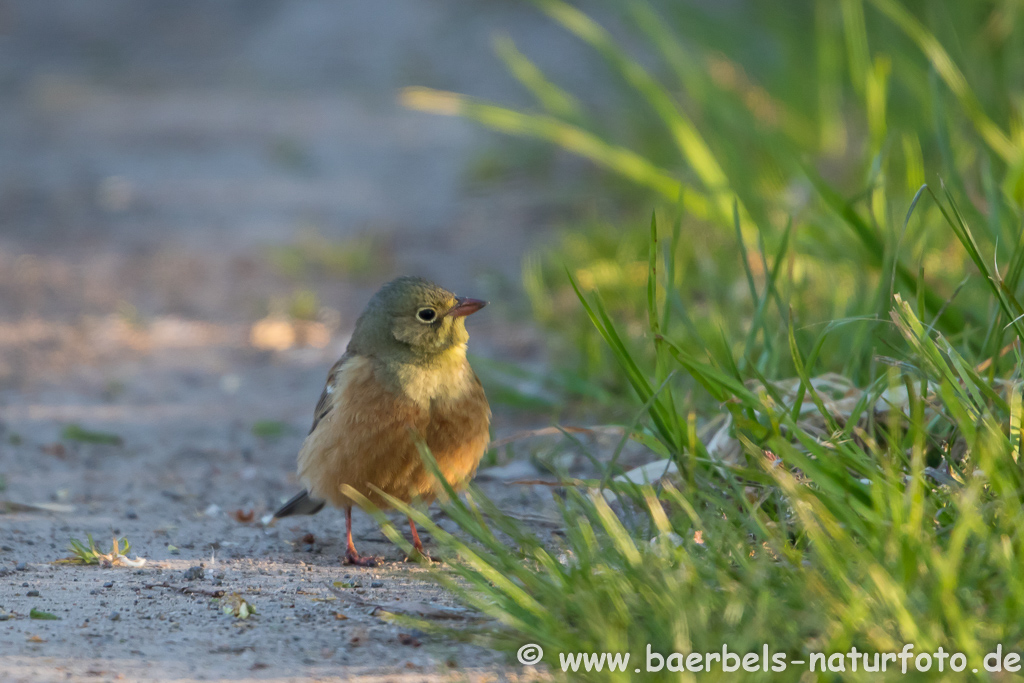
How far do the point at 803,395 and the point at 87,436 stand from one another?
300cm

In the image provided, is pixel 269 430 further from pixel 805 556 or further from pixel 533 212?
pixel 533 212

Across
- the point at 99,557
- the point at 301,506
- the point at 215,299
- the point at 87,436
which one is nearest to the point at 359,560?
the point at 301,506

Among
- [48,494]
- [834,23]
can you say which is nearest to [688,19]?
[834,23]

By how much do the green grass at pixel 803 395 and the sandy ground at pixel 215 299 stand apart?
1.03 feet

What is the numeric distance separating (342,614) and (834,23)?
5.34 metres

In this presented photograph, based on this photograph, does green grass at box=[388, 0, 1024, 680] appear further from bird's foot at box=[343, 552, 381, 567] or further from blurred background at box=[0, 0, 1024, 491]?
bird's foot at box=[343, 552, 381, 567]

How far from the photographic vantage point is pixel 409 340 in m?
3.23

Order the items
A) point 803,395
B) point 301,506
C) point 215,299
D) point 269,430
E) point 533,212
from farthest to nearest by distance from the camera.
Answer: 1. point 533,212
2. point 215,299
3. point 269,430
4. point 301,506
5. point 803,395

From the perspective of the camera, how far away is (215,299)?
6.43 m

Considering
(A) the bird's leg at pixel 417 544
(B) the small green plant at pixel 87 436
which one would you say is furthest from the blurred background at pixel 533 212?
(A) the bird's leg at pixel 417 544

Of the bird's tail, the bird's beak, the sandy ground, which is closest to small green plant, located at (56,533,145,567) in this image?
the sandy ground

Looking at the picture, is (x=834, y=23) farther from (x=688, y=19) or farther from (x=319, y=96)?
(x=319, y=96)

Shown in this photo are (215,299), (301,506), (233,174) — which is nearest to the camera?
(301,506)

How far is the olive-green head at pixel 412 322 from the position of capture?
3.23 m
